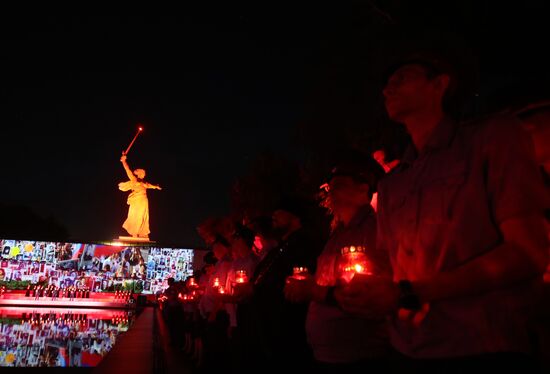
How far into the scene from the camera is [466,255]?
1148mm

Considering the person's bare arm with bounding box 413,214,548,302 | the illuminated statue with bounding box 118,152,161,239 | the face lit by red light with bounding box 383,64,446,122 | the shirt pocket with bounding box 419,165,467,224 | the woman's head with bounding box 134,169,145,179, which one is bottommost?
the person's bare arm with bounding box 413,214,548,302

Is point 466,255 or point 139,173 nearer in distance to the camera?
point 466,255

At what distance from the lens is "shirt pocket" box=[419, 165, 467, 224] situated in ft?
3.93

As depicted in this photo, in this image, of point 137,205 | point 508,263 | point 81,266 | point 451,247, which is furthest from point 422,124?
point 137,205

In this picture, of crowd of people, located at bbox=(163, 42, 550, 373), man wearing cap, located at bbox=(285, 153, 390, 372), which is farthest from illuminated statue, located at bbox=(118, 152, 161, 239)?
crowd of people, located at bbox=(163, 42, 550, 373)

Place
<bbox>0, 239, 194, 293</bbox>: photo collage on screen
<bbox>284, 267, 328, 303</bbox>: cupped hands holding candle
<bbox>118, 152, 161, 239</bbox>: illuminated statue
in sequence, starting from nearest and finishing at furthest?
<bbox>284, 267, 328, 303</bbox>: cupped hands holding candle → <bbox>0, 239, 194, 293</bbox>: photo collage on screen → <bbox>118, 152, 161, 239</bbox>: illuminated statue

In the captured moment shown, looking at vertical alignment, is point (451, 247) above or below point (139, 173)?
below

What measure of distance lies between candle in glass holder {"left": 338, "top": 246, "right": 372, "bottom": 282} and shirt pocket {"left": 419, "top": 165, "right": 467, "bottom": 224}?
0.29 m

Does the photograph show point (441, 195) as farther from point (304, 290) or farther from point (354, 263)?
point (304, 290)

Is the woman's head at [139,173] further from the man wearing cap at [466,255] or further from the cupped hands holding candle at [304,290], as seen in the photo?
the man wearing cap at [466,255]

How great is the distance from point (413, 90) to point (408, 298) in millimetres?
695

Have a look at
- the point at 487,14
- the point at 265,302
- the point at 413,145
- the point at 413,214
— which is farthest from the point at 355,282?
the point at 487,14

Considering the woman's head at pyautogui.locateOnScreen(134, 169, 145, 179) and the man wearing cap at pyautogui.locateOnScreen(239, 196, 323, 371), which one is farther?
the woman's head at pyautogui.locateOnScreen(134, 169, 145, 179)

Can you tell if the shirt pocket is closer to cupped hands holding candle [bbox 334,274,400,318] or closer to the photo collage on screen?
cupped hands holding candle [bbox 334,274,400,318]
